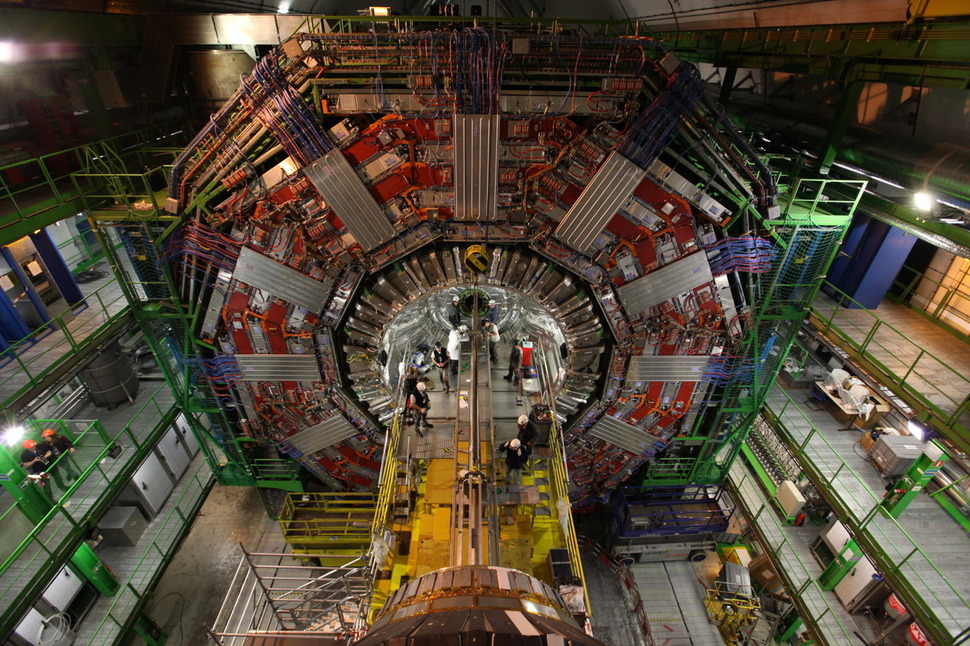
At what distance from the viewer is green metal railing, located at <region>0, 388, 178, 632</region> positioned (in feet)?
18.1

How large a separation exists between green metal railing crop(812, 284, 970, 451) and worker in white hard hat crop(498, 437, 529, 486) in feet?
16.5

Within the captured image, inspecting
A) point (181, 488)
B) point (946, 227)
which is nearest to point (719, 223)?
point (946, 227)

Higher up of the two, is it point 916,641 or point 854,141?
point 854,141

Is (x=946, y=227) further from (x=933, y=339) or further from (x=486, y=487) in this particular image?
(x=486, y=487)

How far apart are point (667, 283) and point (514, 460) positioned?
2781 mm

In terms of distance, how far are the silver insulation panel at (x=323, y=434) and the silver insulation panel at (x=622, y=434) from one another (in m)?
3.40

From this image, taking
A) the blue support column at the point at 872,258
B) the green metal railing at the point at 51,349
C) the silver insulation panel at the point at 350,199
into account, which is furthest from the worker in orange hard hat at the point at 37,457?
the blue support column at the point at 872,258

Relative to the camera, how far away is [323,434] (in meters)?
6.76

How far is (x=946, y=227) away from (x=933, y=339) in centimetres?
347

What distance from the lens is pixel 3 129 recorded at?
8.03m

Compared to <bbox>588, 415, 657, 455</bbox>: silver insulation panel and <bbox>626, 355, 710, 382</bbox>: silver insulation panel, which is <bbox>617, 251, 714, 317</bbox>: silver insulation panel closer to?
<bbox>626, 355, 710, 382</bbox>: silver insulation panel

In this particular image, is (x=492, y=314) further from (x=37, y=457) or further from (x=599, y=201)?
(x=37, y=457)

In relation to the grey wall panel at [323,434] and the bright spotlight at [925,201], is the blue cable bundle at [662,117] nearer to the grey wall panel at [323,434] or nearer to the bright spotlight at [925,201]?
the bright spotlight at [925,201]

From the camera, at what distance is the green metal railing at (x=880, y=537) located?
19.4 ft
